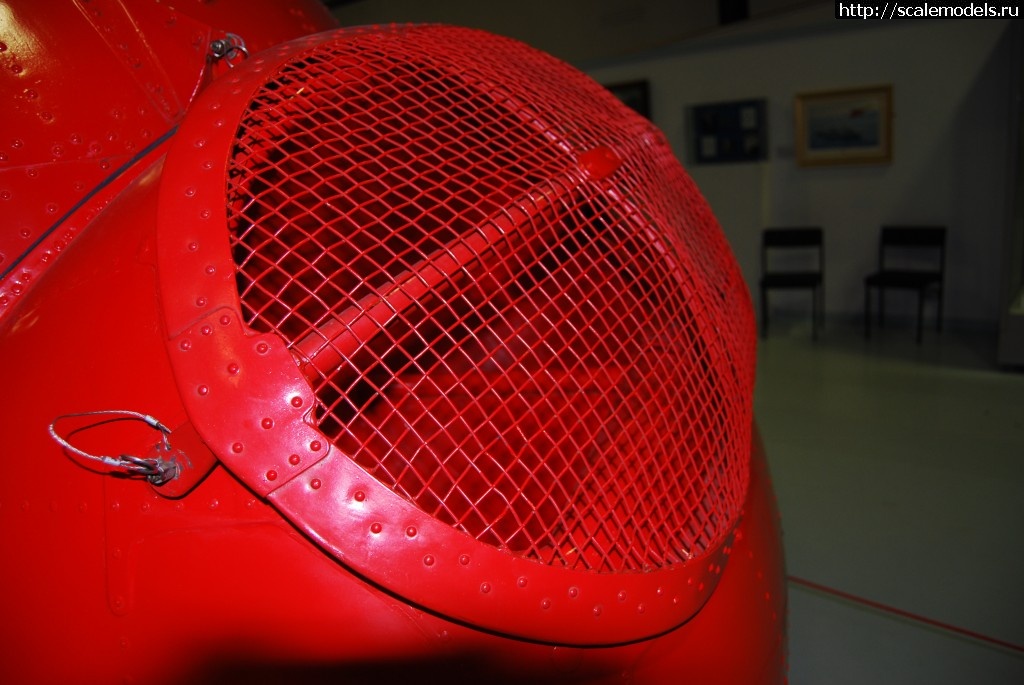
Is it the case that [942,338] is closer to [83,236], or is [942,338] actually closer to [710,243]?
[710,243]

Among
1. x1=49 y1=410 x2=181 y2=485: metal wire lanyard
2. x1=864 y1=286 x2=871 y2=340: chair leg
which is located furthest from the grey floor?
x1=49 y1=410 x2=181 y2=485: metal wire lanyard

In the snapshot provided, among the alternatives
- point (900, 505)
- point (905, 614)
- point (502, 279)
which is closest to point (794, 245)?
point (900, 505)

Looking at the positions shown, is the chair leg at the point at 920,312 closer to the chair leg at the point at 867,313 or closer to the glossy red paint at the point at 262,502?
the chair leg at the point at 867,313

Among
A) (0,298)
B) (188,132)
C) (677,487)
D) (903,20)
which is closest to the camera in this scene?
(188,132)

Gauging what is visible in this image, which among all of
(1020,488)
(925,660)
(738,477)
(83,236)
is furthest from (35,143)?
(1020,488)

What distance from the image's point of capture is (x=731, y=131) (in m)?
6.45

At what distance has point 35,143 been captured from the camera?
1.41m

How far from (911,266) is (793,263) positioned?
91cm

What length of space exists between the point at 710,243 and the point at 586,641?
1.03m

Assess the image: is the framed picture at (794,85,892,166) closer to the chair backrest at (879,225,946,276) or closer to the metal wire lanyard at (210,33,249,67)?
the chair backrest at (879,225,946,276)

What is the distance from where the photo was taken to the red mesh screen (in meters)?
1.08

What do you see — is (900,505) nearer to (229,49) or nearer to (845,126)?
(229,49)

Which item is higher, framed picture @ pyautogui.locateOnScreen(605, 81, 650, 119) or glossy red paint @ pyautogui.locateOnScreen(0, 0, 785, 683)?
framed picture @ pyautogui.locateOnScreen(605, 81, 650, 119)

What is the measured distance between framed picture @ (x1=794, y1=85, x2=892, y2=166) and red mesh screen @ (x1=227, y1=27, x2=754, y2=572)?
16.0 feet
